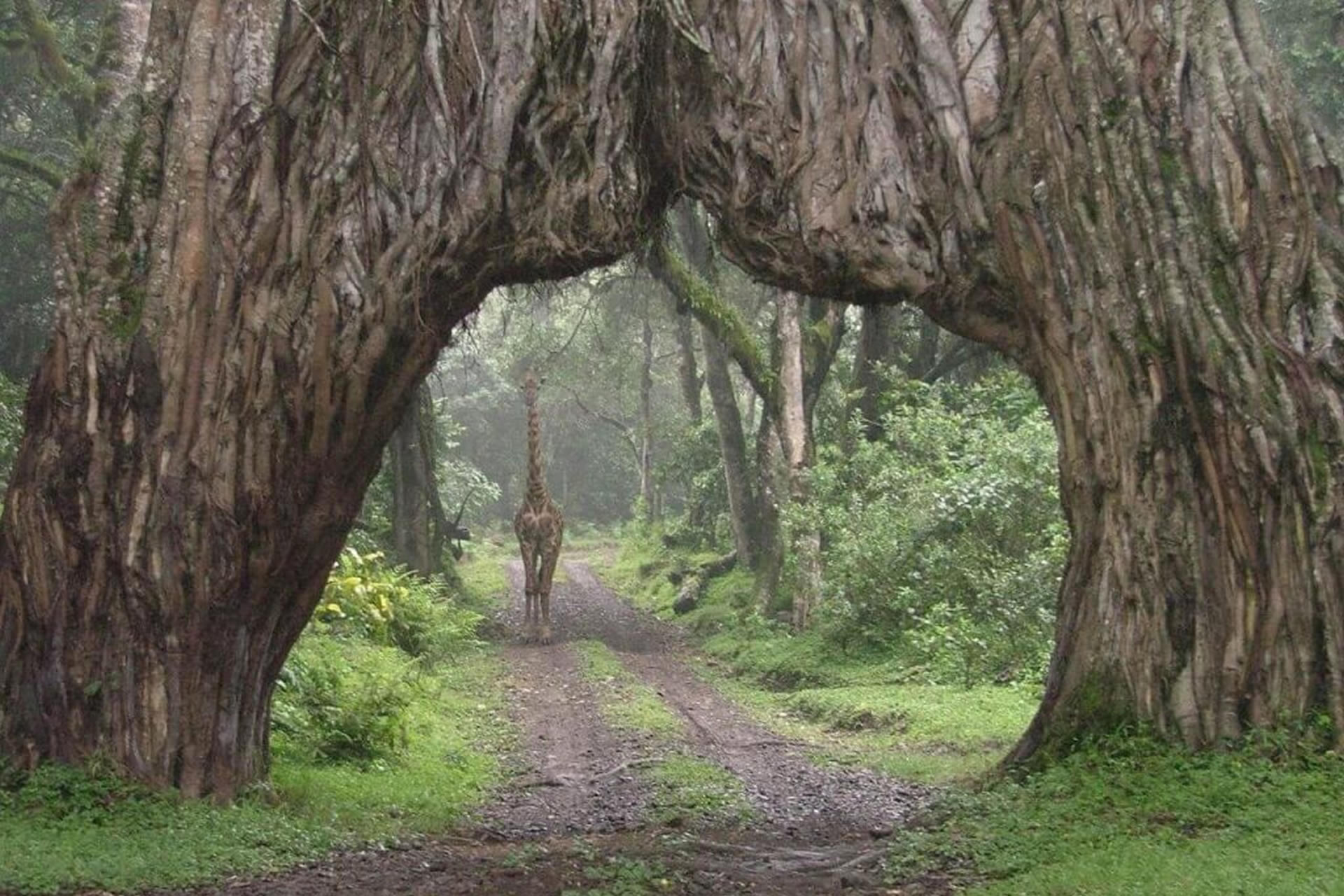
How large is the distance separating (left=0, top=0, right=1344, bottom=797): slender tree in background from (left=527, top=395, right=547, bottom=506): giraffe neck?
12.7 metres

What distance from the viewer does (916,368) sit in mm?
23375

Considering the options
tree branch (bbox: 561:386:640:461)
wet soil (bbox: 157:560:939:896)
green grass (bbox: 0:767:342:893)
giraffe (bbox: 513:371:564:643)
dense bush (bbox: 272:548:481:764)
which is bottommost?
wet soil (bbox: 157:560:939:896)

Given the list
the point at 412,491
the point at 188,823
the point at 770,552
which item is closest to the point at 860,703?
the point at 188,823

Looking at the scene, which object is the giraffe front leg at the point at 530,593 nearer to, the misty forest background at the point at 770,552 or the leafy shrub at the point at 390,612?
the misty forest background at the point at 770,552

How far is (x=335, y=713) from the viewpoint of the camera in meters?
9.72

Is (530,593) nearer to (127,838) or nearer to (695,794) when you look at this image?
(695,794)

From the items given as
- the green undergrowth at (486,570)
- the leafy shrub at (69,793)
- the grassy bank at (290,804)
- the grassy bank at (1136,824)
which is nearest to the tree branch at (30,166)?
the grassy bank at (290,804)

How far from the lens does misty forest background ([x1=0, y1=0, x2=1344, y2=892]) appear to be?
345 inches

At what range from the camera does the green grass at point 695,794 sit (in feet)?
27.7

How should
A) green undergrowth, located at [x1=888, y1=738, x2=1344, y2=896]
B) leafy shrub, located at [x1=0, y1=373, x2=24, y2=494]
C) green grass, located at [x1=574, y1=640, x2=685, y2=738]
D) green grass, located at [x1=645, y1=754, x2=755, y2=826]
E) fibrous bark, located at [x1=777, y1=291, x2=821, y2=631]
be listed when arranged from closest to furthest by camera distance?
green undergrowth, located at [x1=888, y1=738, x2=1344, y2=896] < green grass, located at [x1=645, y1=754, x2=755, y2=826] < green grass, located at [x1=574, y1=640, x2=685, y2=738] < leafy shrub, located at [x1=0, y1=373, x2=24, y2=494] < fibrous bark, located at [x1=777, y1=291, x2=821, y2=631]

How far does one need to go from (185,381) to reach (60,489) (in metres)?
0.82

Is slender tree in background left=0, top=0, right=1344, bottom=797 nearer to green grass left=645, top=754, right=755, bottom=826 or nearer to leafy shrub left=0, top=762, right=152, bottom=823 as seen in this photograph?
leafy shrub left=0, top=762, right=152, bottom=823

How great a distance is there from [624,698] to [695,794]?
202 inches

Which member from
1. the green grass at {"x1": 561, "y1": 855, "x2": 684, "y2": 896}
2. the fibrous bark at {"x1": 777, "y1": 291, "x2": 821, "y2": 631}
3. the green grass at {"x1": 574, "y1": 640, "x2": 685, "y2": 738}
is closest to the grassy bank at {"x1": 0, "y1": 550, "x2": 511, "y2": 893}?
the green grass at {"x1": 574, "y1": 640, "x2": 685, "y2": 738}
